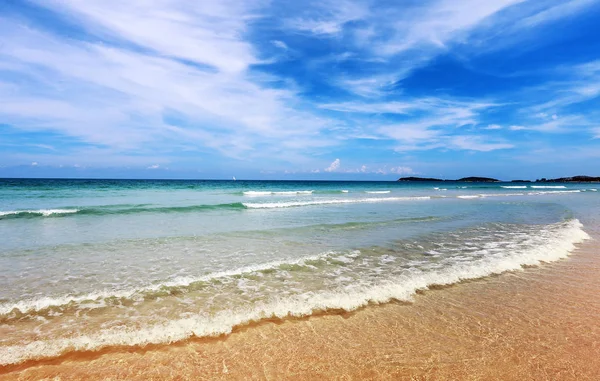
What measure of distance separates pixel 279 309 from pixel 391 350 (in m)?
1.84

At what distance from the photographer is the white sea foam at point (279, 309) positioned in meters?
3.84

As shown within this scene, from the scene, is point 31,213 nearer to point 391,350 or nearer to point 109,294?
point 109,294

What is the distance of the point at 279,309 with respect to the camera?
195 inches

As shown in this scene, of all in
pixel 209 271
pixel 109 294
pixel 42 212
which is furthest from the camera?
pixel 42 212

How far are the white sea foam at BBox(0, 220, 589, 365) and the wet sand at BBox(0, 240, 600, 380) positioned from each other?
199 millimetres

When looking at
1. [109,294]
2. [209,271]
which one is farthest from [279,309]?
[109,294]

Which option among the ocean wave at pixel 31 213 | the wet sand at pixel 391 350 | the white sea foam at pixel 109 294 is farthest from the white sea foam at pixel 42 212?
the wet sand at pixel 391 350

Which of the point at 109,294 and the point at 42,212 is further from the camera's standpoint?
the point at 42,212

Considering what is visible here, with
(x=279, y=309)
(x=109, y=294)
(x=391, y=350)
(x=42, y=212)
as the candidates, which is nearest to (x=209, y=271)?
(x=109, y=294)

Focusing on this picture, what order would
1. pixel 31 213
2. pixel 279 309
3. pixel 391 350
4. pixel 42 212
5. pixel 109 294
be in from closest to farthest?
pixel 391 350
pixel 279 309
pixel 109 294
pixel 31 213
pixel 42 212

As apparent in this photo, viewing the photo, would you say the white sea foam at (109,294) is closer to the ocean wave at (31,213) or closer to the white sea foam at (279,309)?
the white sea foam at (279,309)

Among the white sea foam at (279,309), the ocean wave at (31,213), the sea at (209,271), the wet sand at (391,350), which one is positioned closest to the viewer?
the wet sand at (391,350)

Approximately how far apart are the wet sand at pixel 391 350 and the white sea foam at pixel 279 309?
199 millimetres

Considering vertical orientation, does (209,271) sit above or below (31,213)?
below
